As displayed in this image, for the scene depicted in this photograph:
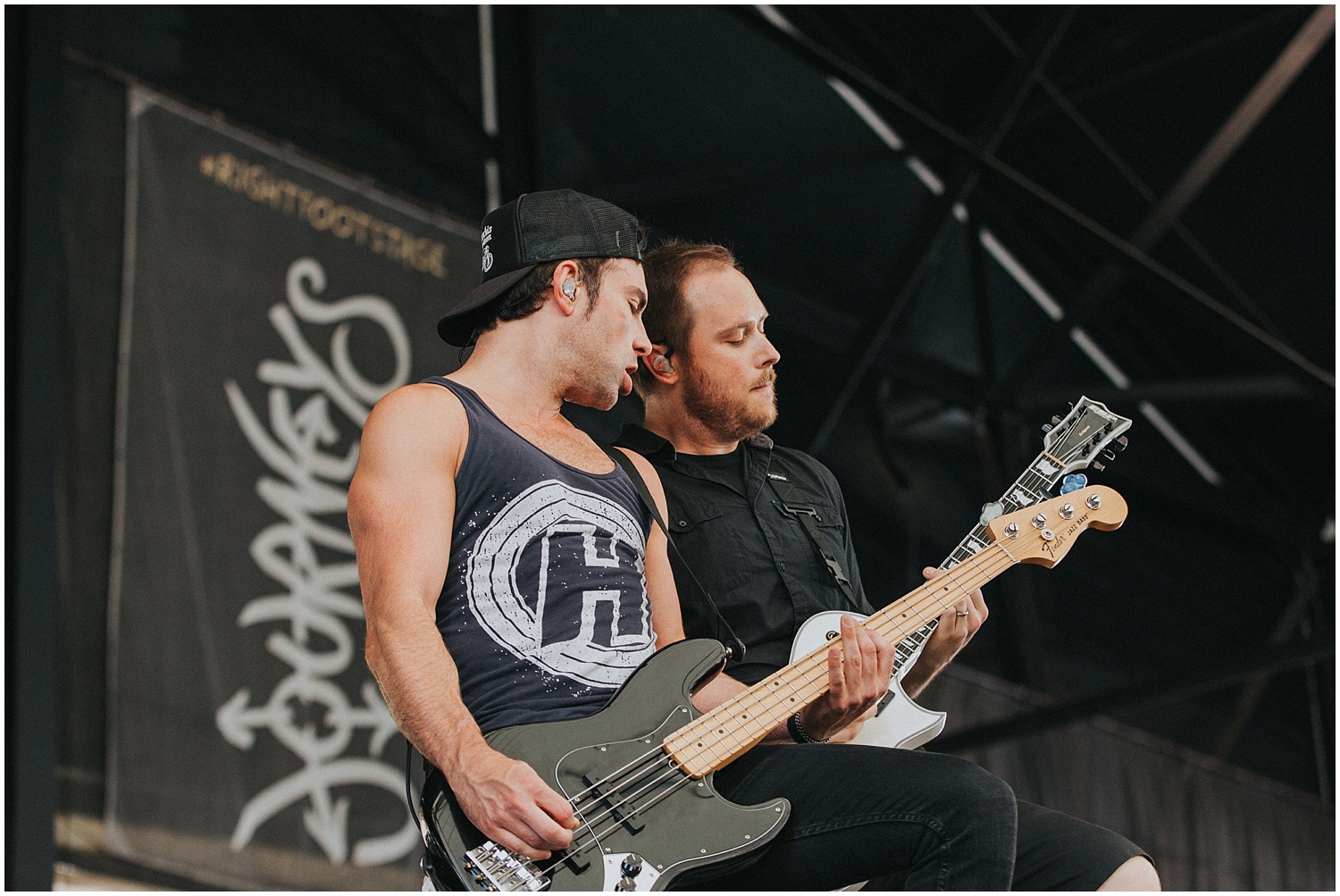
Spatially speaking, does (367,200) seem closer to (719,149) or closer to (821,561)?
(719,149)

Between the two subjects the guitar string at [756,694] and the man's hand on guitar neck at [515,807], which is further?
the guitar string at [756,694]

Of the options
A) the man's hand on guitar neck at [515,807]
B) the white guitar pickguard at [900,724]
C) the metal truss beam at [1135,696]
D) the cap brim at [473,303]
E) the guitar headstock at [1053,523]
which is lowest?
the man's hand on guitar neck at [515,807]

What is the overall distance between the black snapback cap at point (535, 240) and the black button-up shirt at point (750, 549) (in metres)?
0.43

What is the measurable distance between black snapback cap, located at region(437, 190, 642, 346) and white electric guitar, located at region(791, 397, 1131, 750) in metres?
0.71

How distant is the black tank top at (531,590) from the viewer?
191 centimetres

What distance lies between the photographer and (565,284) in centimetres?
219

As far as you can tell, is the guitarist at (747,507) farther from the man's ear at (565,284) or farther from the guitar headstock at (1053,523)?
the man's ear at (565,284)

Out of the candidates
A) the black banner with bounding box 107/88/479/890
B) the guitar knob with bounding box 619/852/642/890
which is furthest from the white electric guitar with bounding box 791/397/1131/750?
the black banner with bounding box 107/88/479/890

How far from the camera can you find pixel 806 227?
6.32 meters

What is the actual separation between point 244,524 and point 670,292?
2499 millimetres

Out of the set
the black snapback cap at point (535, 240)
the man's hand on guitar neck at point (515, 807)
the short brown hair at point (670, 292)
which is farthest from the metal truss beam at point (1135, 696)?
the man's hand on guitar neck at point (515, 807)

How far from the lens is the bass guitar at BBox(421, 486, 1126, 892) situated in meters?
1.76

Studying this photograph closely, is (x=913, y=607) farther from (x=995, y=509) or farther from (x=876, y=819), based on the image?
(x=876, y=819)

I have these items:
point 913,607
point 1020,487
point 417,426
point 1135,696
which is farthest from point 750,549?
point 1135,696
